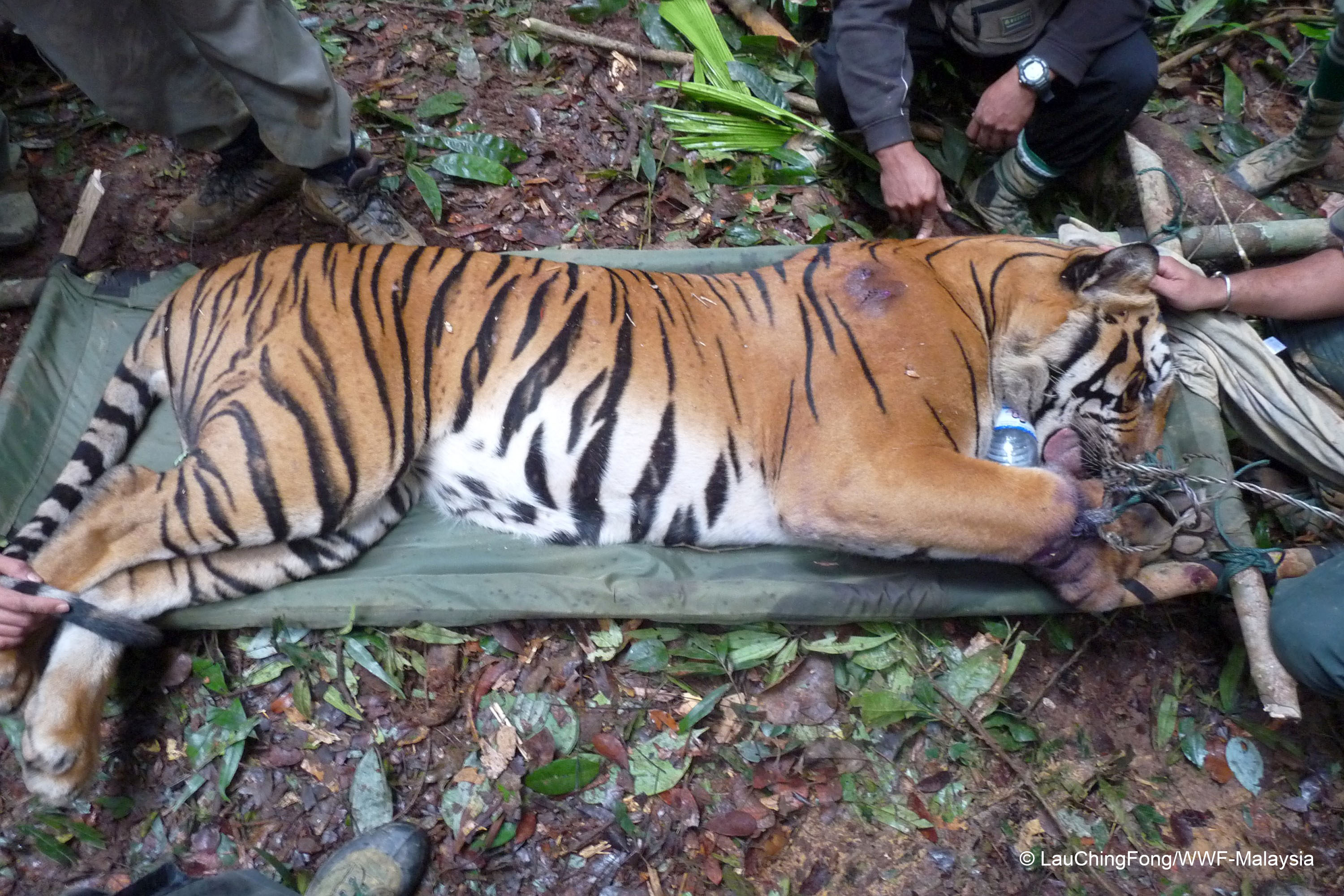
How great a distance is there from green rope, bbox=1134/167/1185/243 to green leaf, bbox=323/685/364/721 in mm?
3375

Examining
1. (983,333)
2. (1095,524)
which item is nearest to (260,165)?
(983,333)

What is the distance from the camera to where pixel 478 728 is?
252 centimetres

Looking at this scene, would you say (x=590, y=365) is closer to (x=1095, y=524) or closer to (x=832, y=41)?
(x=1095, y=524)

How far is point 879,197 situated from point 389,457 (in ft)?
9.21

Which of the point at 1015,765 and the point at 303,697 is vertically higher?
the point at 303,697

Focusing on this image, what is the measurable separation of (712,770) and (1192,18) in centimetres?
498

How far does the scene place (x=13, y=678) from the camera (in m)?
2.21

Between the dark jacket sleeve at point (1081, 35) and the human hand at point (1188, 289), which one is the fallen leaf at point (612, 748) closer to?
the human hand at point (1188, 289)

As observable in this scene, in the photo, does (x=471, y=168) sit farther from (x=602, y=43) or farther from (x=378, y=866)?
(x=378, y=866)

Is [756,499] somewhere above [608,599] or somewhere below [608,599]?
above

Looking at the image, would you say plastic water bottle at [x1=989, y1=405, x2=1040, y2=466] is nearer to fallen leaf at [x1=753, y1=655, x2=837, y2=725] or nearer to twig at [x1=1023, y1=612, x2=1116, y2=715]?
twig at [x1=1023, y1=612, x2=1116, y2=715]

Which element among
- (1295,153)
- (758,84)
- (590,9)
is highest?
(590,9)

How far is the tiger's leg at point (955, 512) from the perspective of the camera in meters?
2.35

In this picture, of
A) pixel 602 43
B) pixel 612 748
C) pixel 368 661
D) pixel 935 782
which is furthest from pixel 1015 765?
pixel 602 43
